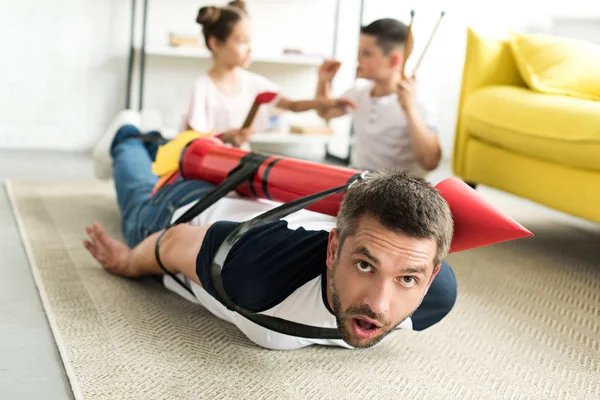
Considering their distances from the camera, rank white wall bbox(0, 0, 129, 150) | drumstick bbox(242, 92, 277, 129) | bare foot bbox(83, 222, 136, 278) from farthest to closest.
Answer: white wall bbox(0, 0, 129, 150) → drumstick bbox(242, 92, 277, 129) → bare foot bbox(83, 222, 136, 278)

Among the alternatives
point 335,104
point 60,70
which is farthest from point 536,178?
point 60,70

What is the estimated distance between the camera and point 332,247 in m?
0.97

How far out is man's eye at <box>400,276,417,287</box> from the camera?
90 centimetres

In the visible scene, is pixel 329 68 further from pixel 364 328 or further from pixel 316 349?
pixel 364 328

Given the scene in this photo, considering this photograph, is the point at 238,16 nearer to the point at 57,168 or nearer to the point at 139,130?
the point at 139,130

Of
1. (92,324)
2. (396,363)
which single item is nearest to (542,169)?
(396,363)

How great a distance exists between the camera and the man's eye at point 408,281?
90cm

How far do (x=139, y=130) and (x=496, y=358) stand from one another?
4.61 ft

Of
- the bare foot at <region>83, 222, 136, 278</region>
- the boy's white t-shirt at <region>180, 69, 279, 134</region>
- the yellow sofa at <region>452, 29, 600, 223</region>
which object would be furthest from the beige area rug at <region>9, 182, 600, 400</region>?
the boy's white t-shirt at <region>180, 69, 279, 134</region>

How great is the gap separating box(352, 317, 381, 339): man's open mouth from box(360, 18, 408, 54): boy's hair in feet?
4.35

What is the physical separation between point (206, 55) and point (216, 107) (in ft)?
2.42

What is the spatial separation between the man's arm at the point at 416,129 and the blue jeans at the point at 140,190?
27.4 inches

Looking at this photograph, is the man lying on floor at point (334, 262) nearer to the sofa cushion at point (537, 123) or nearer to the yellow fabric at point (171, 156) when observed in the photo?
the yellow fabric at point (171, 156)

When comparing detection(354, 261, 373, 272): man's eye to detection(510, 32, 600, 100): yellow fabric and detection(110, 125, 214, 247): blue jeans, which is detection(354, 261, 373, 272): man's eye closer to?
detection(110, 125, 214, 247): blue jeans
